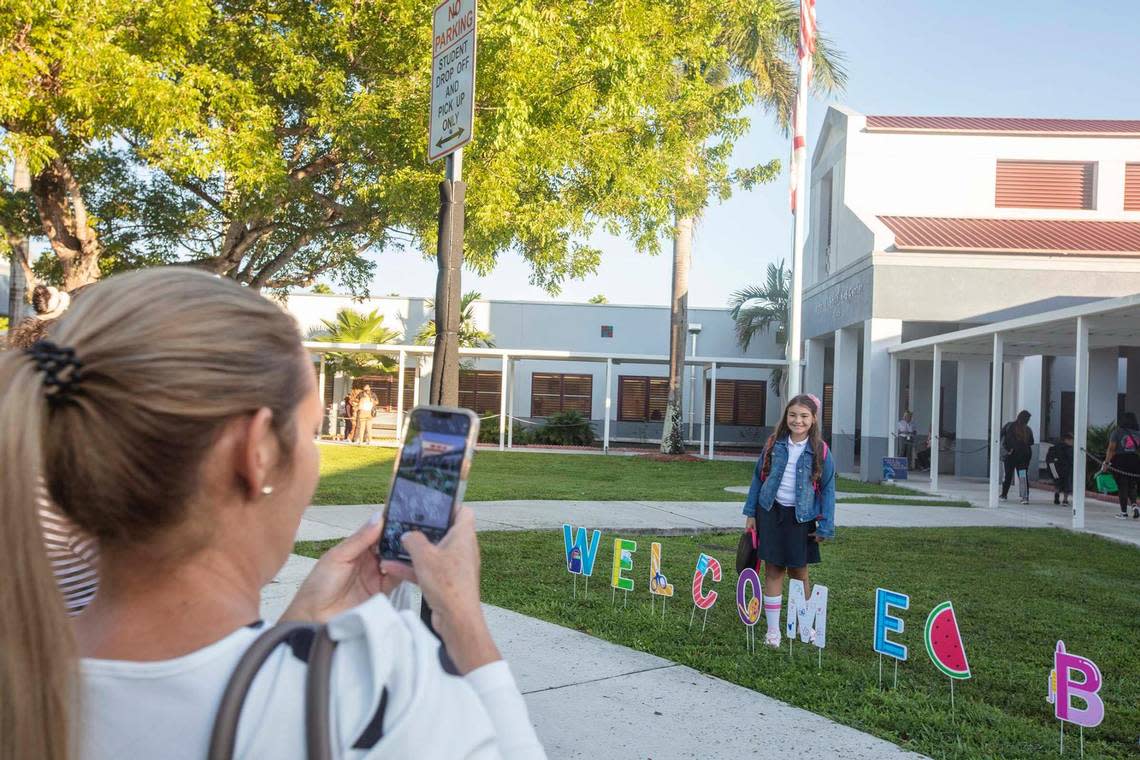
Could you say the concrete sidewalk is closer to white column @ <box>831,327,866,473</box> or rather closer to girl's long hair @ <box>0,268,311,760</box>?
girl's long hair @ <box>0,268,311,760</box>

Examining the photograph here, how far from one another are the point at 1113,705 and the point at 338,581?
5046 mm

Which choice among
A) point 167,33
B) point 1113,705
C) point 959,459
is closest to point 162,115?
point 167,33

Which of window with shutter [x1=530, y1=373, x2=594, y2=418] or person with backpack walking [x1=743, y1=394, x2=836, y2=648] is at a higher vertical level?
window with shutter [x1=530, y1=373, x2=594, y2=418]

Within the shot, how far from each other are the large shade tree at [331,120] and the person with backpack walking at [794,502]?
18.5 ft

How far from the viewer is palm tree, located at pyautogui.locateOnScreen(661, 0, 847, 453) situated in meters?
24.8

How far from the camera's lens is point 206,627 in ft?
3.43

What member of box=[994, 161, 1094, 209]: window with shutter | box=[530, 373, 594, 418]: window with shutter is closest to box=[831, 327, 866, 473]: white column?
box=[994, 161, 1094, 209]: window with shutter

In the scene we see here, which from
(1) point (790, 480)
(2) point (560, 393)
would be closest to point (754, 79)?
(2) point (560, 393)

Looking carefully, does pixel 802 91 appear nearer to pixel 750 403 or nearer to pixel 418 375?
pixel 418 375

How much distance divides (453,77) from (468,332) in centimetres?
2655

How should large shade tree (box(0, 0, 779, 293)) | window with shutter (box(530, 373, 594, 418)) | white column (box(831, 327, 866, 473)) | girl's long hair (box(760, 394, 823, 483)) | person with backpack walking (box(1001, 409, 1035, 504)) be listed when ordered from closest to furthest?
1. girl's long hair (box(760, 394, 823, 483))
2. large shade tree (box(0, 0, 779, 293))
3. person with backpack walking (box(1001, 409, 1035, 504))
4. white column (box(831, 327, 866, 473))
5. window with shutter (box(530, 373, 594, 418))

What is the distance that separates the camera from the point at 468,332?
3128cm

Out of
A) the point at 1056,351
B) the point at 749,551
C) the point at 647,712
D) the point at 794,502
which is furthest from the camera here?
the point at 1056,351

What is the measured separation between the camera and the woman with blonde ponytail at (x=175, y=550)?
0.94 metres
